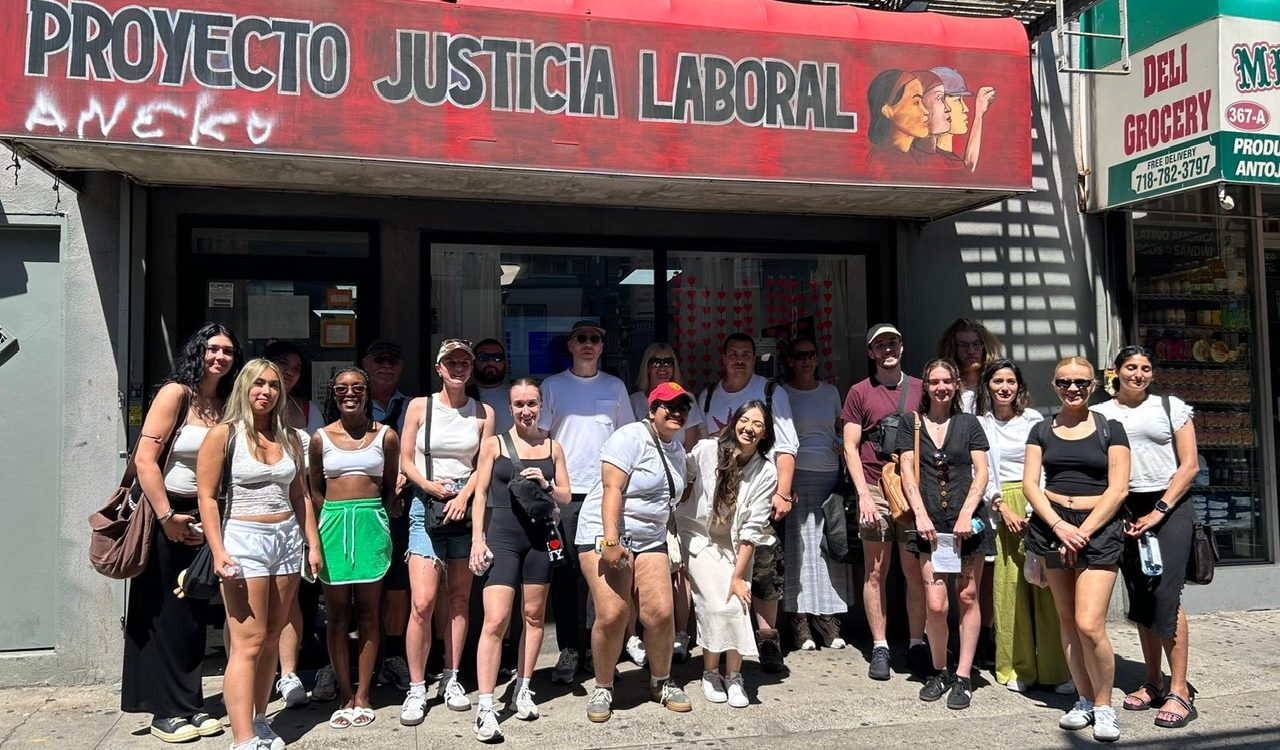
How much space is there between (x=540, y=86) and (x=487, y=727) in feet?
11.3

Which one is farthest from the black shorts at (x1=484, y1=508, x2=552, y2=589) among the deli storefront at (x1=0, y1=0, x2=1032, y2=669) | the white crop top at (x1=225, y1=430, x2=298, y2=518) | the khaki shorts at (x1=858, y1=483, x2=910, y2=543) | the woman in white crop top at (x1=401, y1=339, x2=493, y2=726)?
the khaki shorts at (x1=858, y1=483, x2=910, y2=543)

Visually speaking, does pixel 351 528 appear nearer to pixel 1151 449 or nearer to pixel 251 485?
pixel 251 485

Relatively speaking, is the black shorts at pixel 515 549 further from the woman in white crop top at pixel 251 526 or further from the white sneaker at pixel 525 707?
the woman in white crop top at pixel 251 526

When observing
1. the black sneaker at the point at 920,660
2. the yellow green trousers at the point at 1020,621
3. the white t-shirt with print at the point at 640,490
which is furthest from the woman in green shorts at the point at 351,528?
the yellow green trousers at the point at 1020,621

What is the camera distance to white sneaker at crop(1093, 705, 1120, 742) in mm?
4723

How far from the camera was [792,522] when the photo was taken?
20.5 ft

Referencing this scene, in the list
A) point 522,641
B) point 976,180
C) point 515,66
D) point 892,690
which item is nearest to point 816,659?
point 892,690

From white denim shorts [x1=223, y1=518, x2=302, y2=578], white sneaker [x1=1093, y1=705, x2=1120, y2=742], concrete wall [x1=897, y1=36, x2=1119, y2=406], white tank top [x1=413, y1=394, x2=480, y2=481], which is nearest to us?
white denim shorts [x1=223, y1=518, x2=302, y2=578]

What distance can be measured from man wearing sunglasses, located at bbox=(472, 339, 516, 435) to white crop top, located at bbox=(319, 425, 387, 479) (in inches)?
38.4

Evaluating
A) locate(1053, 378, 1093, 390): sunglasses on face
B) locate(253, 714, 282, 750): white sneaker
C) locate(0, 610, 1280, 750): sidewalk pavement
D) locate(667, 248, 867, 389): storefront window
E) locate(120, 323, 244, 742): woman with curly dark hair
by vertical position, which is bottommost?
locate(0, 610, 1280, 750): sidewalk pavement

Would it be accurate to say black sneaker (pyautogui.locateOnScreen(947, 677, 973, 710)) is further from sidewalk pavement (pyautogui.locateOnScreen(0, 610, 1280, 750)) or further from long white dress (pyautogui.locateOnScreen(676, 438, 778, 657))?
long white dress (pyautogui.locateOnScreen(676, 438, 778, 657))

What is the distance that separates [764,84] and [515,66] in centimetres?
147

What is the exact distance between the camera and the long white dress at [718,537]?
202 inches

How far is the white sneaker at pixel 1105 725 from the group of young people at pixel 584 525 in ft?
0.05
